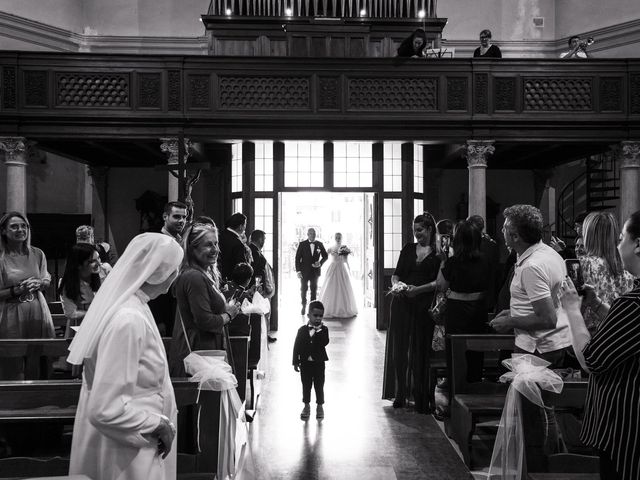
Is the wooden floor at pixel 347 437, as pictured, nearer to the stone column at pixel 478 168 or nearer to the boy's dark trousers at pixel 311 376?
the boy's dark trousers at pixel 311 376

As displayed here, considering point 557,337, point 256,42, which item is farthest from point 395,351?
point 256,42

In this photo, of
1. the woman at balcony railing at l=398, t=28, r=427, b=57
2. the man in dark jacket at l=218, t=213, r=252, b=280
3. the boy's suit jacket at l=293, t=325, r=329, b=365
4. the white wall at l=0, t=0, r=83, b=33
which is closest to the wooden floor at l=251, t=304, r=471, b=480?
the boy's suit jacket at l=293, t=325, r=329, b=365

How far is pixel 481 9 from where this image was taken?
14195 mm

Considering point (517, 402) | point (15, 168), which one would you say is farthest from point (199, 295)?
point (15, 168)

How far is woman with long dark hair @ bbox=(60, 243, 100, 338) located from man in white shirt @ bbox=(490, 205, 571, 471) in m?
3.40

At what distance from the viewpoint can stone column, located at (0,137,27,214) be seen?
390 inches

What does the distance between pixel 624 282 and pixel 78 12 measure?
1377 cm

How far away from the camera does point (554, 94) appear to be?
10.3m

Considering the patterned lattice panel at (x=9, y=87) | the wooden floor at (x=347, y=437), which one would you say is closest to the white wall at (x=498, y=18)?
the patterned lattice panel at (x=9, y=87)

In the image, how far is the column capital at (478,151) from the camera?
1034 centimetres

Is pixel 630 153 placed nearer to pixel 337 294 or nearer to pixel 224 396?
pixel 337 294

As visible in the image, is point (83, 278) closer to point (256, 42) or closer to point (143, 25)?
point (256, 42)

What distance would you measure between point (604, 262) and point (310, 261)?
911 cm

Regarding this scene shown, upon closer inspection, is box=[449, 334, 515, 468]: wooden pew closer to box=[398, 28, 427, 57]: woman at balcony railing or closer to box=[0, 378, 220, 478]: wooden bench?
box=[0, 378, 220, 478]: wooden bench
